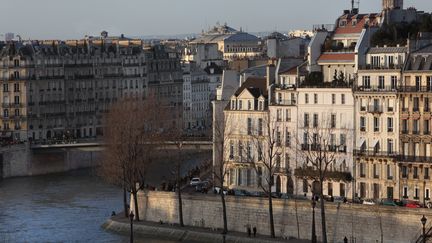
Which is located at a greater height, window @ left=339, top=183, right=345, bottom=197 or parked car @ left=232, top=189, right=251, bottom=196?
window @ left=339, top=183, right=345, bottom=197

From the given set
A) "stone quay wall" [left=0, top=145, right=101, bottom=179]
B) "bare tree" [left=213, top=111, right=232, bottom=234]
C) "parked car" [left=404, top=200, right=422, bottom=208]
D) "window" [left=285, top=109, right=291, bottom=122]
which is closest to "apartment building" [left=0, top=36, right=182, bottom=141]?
"stone quay wall" [left=0, top=145, right=101, bottom=179]

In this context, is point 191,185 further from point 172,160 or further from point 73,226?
point 172,160

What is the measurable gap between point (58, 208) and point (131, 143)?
6.23 m

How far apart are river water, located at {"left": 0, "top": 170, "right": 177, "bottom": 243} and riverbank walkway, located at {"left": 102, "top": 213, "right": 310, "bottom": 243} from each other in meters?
0.65

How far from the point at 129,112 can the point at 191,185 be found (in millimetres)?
22401

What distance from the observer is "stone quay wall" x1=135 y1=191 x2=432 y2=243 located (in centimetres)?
6944

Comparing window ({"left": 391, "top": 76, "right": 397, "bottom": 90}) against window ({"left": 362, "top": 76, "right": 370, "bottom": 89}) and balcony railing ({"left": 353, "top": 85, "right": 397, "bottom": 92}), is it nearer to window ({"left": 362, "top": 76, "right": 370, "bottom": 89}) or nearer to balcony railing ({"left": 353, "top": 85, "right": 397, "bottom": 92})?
balcony railing ({"left": 353, "top": 85, "right": 397, "bottom": 92})

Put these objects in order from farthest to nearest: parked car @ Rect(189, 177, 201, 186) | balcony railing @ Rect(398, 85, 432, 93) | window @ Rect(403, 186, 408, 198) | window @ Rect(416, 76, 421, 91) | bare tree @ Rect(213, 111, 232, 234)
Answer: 1. parked car @ Rect(189, 177, 201, 186)
2. bare tree @ Rect(213, 111, 232, 234)
3. window @ Rect(403, 186, 408, 198)
4. window @ Rect(416, 76, 421, 91)
5. balcony railing @ Rect(398, 85, 432, 93)

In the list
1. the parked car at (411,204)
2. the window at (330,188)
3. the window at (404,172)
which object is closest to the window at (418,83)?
the window at (404,172)

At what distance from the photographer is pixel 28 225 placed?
83625mm

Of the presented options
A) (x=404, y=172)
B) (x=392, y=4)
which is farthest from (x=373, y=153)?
(x=392, y=4)

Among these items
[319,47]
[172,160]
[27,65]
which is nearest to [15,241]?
[319,47]

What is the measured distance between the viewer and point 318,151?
78.0 meters

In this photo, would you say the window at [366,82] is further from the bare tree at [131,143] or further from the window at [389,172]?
the bare tree at [131,143]
